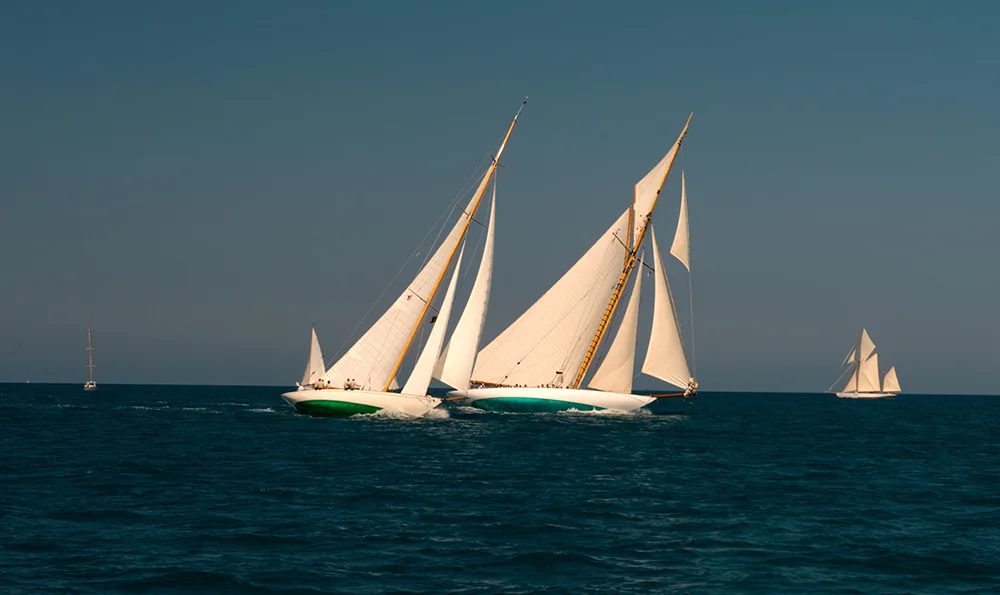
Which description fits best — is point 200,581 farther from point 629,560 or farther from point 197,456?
point 197,456

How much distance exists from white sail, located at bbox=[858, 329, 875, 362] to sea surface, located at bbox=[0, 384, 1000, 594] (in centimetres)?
15183

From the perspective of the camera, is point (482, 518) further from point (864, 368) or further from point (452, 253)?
point (864, 368)

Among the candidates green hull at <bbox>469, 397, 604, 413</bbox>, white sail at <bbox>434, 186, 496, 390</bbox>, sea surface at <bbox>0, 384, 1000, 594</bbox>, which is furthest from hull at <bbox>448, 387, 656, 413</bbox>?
sea surface at <bbox>0, 384, 1000, 594</bbox>

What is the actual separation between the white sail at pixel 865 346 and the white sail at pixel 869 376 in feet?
8.63

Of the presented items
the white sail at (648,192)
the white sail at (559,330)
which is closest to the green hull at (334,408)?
the white sail at (559,330)

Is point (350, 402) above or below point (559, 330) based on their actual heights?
below

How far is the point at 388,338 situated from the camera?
53938 millimetres

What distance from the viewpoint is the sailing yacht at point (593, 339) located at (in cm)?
6700

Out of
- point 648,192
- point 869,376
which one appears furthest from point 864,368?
point 648,192

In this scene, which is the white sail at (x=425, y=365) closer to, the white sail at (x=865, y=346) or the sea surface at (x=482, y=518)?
the sea surface at (x=482, y=518)

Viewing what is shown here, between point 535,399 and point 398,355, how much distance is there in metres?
13.0

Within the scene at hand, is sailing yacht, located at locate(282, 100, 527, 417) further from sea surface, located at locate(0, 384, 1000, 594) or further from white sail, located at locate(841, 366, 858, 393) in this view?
white sail, located at locate(841, 366, 858, 393)

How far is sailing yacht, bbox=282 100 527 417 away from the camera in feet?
172

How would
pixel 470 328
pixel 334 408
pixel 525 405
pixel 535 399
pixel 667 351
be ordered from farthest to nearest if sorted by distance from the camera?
pixel 667 351
pixel 525 405
pixel 535 399
pixel 470 328
pixel 334 408
